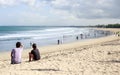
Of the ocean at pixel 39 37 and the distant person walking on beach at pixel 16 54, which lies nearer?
the distant person walking on beach at pixel 16 54

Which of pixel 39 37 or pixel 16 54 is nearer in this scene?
pixel 16 54

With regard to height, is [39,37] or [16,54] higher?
[16,54]

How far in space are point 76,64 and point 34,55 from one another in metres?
2.76

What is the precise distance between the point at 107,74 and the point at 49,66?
8.42 ft

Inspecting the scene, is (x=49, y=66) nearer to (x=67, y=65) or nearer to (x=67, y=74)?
(x=67, y=65)

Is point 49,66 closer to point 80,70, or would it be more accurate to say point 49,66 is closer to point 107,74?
point 80,70

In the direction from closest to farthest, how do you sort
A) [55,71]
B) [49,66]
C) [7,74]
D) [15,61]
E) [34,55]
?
[7,74] < [55,71] < [49,66] < [15,61] < [34,55]

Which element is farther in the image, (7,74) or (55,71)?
(55,71)

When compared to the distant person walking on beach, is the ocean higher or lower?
lower

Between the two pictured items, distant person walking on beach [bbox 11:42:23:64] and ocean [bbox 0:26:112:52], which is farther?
ocean [bbox 0:26:112:52]

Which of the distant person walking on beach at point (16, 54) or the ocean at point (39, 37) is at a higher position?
the distant person walking on beach at point (16, 54)

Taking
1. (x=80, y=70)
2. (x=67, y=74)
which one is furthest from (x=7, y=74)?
(x=80, y=70)

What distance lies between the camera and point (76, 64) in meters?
10.8

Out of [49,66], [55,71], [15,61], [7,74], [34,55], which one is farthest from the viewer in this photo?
[34,55]
